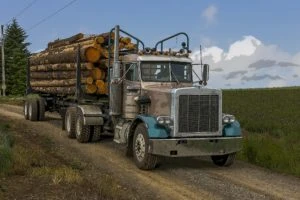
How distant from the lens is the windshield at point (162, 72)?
12812 mm

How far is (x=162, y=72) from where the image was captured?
12.9 m

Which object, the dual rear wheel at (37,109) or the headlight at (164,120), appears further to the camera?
the dual rear wheel at (37,109)

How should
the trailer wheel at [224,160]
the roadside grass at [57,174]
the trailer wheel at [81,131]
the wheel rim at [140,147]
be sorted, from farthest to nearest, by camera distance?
the trailer wheel at [81,131] → the trailer wheel at [224,160] → the wheel rim at [140,147] → the roadside grass at [57,174]

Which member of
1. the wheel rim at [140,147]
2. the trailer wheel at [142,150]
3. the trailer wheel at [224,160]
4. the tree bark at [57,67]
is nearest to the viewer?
the trailer wheel at [142,150]

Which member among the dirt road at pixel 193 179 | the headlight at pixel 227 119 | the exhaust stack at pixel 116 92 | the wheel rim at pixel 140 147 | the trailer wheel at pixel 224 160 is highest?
the exhaust stack at pixel 116 92

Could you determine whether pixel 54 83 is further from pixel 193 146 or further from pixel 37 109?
pixel 193 146

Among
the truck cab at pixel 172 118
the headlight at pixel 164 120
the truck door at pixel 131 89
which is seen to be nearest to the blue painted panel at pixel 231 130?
the truck cab at pixel 172 118

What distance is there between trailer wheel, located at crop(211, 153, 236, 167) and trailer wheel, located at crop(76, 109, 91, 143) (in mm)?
4639

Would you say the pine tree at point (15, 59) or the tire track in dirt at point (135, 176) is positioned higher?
the pine tree at point (15, 59)

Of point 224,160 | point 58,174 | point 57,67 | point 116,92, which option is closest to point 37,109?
point 57,67

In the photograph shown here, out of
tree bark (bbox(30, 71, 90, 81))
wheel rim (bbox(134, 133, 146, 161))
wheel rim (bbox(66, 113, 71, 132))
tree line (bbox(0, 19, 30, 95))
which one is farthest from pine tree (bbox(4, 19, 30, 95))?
wheel rim (bbox(134, 133, 146, 161))

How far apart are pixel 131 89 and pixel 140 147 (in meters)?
1.97

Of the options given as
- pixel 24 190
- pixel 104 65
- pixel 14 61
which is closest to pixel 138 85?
pixel 104 65

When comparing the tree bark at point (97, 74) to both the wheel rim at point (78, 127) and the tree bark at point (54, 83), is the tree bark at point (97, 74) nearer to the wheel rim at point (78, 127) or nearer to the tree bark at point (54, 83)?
the tree bark at point (54, 83)
